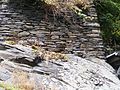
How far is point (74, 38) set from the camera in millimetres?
8680

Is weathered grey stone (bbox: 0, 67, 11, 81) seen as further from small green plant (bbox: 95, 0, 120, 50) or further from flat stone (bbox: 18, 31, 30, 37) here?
small green plant (bbox: 95, 0, 120, 50)

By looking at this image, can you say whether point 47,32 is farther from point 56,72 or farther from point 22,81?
point 22,81

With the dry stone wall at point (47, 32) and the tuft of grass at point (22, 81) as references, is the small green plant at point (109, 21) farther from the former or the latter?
the tuft of grass at point (22, 81)

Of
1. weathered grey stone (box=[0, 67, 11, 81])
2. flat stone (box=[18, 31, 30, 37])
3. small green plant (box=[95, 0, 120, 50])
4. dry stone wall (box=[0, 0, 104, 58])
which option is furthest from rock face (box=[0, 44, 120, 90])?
small green plant (box=[95, 0, 120, 50])

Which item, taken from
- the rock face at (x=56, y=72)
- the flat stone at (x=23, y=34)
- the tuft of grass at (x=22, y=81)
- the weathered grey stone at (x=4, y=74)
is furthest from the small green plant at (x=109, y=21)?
the weathered grey stone at (x=4, y=74)

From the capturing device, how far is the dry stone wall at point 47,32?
334 inches

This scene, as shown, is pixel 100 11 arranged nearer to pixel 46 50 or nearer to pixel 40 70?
pixel 46 50

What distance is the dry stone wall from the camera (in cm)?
848

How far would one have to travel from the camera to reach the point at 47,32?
338 inches

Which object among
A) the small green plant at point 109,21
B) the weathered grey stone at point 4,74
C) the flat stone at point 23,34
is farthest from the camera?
the small green plant at point 109,21

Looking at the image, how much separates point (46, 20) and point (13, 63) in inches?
79.5

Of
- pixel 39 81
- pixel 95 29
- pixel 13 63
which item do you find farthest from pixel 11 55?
pixel 95 29

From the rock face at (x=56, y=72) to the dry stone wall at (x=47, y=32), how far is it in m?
0.37

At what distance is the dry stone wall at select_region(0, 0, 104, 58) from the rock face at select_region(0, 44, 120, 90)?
369 millimetres
